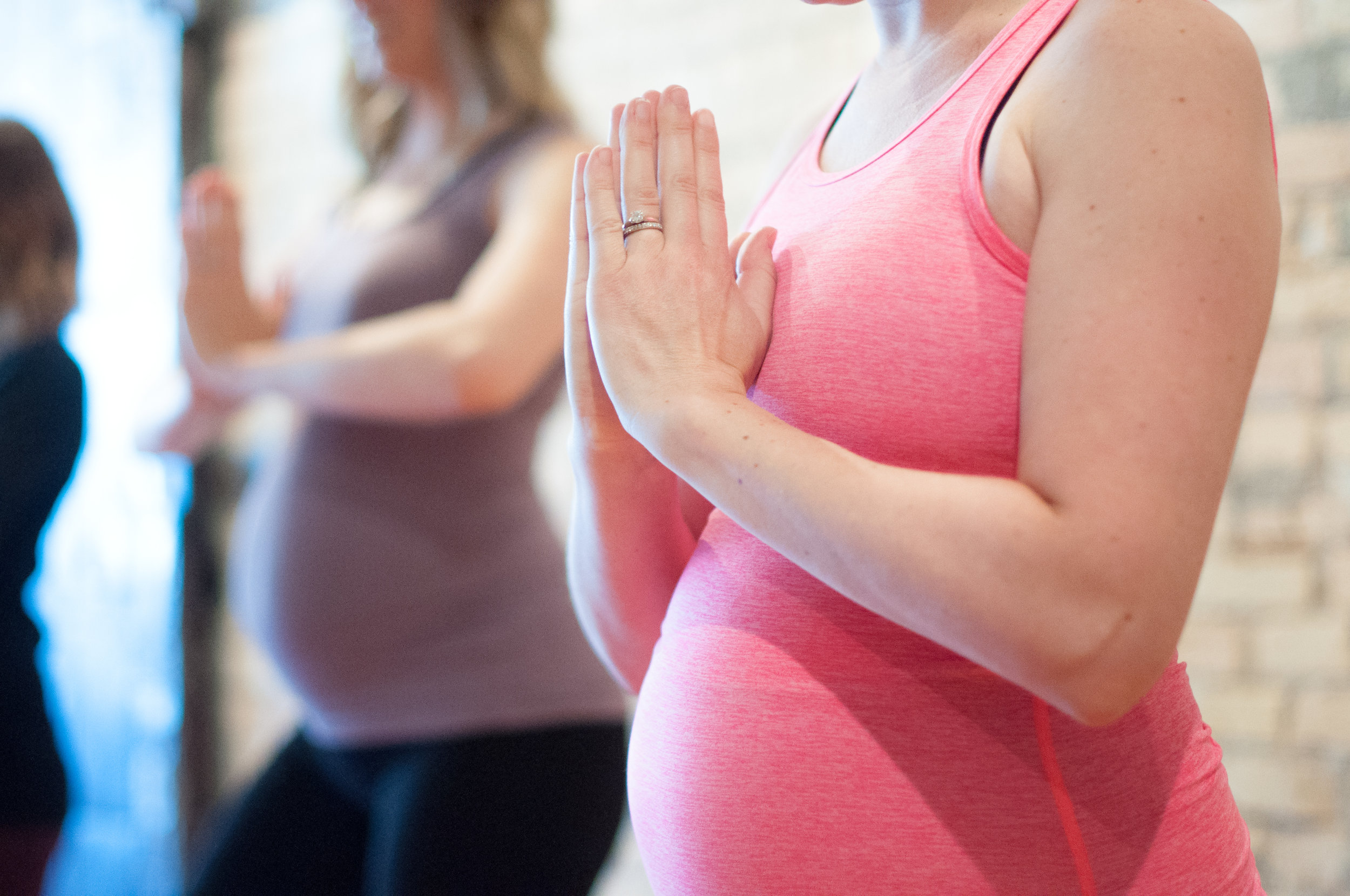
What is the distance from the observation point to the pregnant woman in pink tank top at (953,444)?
1.61 feet

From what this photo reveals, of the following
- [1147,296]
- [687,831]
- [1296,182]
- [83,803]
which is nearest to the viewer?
[1147,296]

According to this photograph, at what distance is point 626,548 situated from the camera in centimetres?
77

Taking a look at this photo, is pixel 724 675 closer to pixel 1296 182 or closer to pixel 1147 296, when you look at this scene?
pixel 1147 296

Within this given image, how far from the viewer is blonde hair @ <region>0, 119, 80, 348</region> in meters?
1.80

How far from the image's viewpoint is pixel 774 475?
55 centimetres

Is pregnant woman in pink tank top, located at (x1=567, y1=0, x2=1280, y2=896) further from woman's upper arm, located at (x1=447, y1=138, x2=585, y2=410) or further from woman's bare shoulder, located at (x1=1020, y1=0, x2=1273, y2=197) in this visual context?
woman's upper arm, located at (x1=447, y1=138, x2=585, y2=410)

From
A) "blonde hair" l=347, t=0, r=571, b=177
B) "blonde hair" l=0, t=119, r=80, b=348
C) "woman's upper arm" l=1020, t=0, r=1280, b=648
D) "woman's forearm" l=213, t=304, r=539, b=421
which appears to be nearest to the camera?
"woman's upper arm" l=1020, t=0, r=1280, b=648

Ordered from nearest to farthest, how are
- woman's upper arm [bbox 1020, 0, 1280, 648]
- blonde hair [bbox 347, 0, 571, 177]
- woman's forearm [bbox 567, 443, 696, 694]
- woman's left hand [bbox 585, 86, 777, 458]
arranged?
woman's upper arm [bbox 1020, 0, 1280, 648] < woman's left hand [bbox 585, 86, 777, 458] < woman's forearm [bbox 567, 443, 696, 694] < blonde hair [bbox 347, 0, 571, 177]

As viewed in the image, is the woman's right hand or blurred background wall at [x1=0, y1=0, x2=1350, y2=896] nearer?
the woman's right hand

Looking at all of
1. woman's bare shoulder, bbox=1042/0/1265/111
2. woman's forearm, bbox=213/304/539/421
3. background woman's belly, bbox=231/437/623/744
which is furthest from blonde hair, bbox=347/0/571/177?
woman's bare shoulder, bbox=1042/0/1265/111

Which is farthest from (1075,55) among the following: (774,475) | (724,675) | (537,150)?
(537,150)

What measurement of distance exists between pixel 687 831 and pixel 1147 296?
41 cm

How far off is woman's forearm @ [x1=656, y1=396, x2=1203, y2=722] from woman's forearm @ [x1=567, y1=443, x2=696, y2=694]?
199 mm

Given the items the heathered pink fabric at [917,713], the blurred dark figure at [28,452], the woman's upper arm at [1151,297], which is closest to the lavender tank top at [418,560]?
the blurred dark figure at [28,452]
